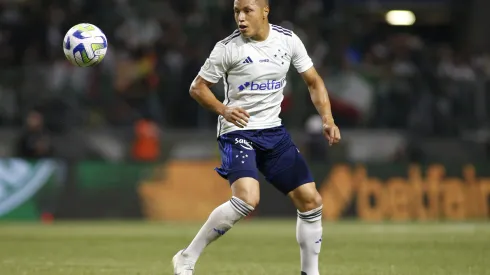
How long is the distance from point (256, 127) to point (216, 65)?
605 mm

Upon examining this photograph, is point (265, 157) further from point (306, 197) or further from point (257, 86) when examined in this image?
point (257, 86)

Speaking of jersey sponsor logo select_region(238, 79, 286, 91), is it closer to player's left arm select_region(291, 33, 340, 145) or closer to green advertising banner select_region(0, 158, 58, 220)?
player's left arm select_region(291, 33, 340, 145)

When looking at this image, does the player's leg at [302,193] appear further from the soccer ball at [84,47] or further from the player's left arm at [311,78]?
the soccer ball at [84,47]

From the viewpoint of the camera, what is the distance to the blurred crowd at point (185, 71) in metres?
19.6

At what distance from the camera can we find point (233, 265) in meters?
10.8

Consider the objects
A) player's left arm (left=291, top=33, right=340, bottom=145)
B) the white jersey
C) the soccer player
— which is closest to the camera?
the soccer player

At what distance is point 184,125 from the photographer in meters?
20.1

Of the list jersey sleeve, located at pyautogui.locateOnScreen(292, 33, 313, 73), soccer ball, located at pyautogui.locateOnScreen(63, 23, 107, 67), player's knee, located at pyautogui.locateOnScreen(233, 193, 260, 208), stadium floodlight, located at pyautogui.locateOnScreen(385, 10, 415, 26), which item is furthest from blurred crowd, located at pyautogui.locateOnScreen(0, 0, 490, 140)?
player's knee, located at pyautogui.locateOnScreen(233, 193, 260, 208)

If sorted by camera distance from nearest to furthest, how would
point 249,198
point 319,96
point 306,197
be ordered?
1. point 249,198
2. point 306,197
3. point 319,96

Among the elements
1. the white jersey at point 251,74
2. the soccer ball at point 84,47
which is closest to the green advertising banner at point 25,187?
the soccer ball at point 84,47

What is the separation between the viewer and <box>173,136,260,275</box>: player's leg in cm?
809

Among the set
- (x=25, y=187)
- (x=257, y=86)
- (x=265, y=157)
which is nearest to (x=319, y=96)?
(x=257, y=86)

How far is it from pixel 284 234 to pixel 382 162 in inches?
213

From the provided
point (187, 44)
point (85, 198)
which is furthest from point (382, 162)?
point (85, 198)
